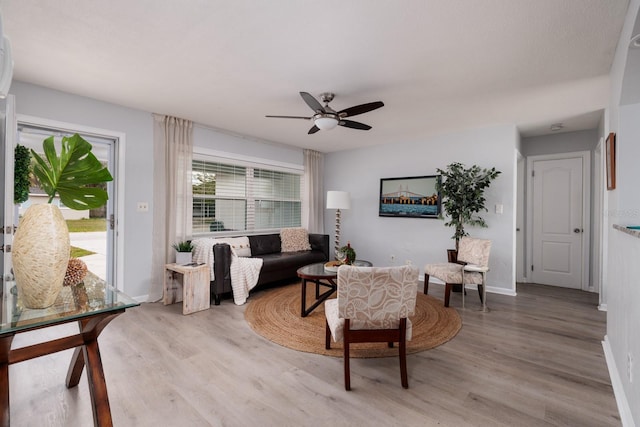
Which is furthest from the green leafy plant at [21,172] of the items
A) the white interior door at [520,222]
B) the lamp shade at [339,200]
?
the white interior door at [520,222]

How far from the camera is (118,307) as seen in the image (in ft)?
4.14

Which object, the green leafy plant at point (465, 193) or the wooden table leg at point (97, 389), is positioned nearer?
the wooden table leg at point (97, 389)

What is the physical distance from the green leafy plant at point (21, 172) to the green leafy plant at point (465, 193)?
4668 millimetres

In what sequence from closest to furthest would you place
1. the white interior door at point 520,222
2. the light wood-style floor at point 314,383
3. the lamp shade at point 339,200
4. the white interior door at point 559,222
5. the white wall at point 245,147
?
the light wood-style floor at point 314,383
the white wall at point 245,147
the white interior door at point 559,222
the white interior door at point 520,222
the lamp shade at point 339,200

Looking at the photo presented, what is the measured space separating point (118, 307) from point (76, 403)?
1116 mm

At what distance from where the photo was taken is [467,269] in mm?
3652

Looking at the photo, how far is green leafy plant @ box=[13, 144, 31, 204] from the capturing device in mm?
2662

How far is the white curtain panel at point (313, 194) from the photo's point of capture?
19.9 feet

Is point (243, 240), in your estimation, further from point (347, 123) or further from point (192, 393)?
point (192, 393)

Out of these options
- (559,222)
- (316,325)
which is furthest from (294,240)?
(559,222)

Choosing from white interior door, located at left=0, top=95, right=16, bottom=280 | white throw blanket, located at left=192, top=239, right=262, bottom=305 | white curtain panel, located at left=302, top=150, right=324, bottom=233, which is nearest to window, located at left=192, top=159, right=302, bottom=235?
white curtain panel, located at left=302, top=150, right=324, bottom=233

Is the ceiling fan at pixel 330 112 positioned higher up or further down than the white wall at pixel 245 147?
further down

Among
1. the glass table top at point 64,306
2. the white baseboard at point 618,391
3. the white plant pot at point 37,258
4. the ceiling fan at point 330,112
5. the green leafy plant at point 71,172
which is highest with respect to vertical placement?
the ceiling fan at point 330,112

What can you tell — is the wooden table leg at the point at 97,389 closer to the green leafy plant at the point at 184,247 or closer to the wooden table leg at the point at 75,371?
the wooden table leg at the point at 75,371
